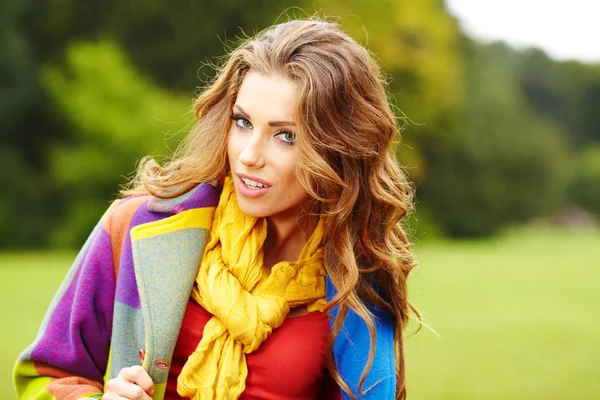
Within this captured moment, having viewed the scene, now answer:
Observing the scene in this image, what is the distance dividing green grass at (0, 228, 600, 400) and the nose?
3545 millimetres

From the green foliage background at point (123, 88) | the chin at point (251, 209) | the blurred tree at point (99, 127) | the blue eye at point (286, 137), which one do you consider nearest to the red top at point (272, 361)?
the chin at point (251, 209)

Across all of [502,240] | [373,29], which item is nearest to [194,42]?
[373,29]

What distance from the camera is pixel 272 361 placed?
2.64 m

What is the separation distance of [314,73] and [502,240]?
38.7 m

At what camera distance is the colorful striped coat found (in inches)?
97.9

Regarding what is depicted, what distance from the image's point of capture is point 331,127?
2.70 meters

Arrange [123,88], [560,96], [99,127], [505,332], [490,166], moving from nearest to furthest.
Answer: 1. [505,332]
2. [99,127]
3. [123,88]
4. [490,166]
5. [560,96]

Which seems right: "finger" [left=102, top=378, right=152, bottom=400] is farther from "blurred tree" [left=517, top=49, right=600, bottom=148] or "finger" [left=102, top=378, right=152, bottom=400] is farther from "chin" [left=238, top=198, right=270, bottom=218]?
"blurred tree" [left=517, top=49, right=600, bottom=148]

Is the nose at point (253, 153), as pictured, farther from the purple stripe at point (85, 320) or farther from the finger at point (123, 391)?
the finger at point (123, 391)

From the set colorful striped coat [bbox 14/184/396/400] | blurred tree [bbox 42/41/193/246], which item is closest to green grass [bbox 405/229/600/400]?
colorful striped coat [bbox 14/184/396/400]

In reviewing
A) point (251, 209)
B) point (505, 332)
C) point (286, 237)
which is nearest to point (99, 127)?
point (505, 332)

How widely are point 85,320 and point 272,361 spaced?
589mm

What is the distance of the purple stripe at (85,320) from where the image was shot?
2.52m

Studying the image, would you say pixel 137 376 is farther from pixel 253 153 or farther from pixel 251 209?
pixel 253 153
